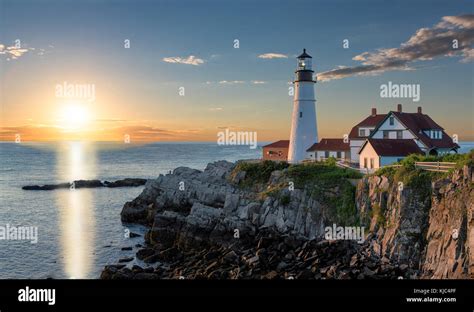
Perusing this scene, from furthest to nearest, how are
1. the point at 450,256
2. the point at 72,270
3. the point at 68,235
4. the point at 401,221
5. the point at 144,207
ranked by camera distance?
the point at 144,207, the point at 68,235, the point at 72,270, the point at 401,221, the point at 450,256

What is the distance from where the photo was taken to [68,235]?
3588 cm

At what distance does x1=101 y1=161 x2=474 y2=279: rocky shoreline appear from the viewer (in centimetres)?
2062

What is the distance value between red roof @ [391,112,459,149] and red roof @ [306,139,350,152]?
764 cm

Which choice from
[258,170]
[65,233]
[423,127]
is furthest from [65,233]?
[423,127]

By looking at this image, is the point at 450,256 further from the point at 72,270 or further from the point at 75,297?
the point at 72,270

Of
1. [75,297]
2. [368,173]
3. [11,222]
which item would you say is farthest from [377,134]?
[11,222]

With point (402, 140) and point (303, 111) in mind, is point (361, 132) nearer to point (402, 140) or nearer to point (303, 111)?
point (303, 111)

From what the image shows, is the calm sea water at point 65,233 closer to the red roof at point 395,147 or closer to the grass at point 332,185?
the grass at point 332,185

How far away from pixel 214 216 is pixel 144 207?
1341 centimetres

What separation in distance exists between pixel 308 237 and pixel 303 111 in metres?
19.3

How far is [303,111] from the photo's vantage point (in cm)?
4369

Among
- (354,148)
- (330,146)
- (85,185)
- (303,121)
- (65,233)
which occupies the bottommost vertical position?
(65,233)

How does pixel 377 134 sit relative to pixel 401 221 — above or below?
above

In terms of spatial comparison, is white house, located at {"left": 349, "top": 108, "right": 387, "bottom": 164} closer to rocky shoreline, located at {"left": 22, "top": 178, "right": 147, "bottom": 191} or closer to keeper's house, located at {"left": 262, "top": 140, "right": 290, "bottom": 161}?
keeper's house, located at {"left": 262, "top": 140, "right": 290, "bottom": 161}
